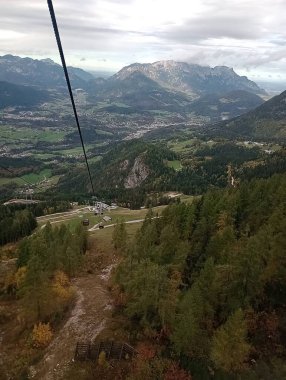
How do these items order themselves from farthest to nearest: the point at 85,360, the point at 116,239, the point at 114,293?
the point at 116,239 → the point at 114,293 → the point at 85,360

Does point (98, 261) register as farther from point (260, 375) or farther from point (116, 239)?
point (260, 375)

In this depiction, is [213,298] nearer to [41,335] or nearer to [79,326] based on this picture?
[79,326]

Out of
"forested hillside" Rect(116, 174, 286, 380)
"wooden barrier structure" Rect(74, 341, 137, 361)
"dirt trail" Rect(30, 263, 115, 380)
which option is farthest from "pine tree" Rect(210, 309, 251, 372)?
"dirt trail" Rect(30, 263, 115, 380)

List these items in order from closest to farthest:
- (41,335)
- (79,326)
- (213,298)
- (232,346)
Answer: (232,346) → (213,298) → (41,335) → (79,326)

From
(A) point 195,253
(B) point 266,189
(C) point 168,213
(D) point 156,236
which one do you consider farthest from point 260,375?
(B) point 266,189

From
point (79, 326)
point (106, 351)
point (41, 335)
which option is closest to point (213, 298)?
point (106, 351)

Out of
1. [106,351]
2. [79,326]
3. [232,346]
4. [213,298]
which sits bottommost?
[79,326]
